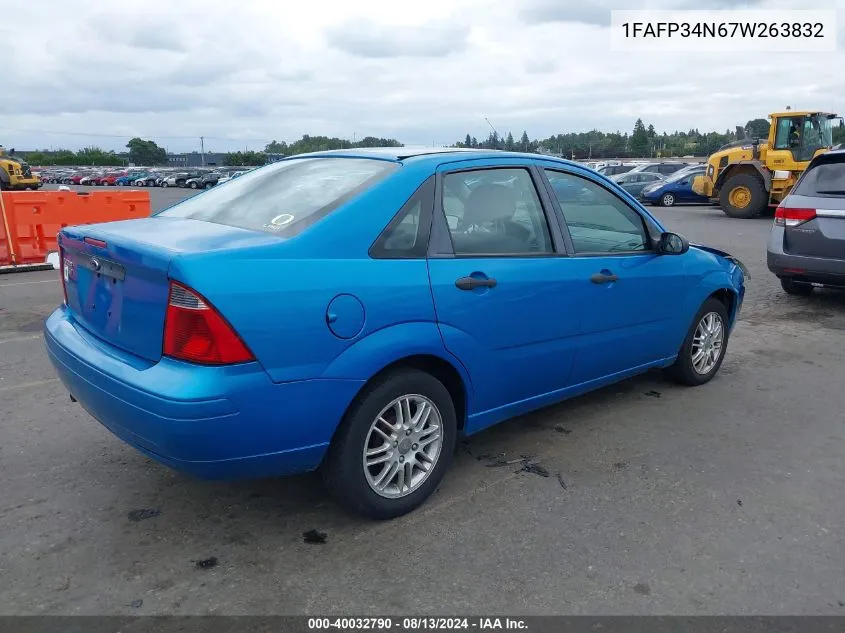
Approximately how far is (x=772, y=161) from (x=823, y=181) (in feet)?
46.8

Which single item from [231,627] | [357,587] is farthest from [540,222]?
[231,627]

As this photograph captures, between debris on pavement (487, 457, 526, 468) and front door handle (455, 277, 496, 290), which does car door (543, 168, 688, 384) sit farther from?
front door handle (455, 277, 496, 290)

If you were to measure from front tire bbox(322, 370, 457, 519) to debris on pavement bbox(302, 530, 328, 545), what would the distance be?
0.54ft

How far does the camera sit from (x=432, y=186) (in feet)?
11.0

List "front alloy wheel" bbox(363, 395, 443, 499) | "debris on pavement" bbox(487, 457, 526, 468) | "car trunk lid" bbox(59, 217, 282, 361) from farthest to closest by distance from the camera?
1. "debris on pavement" bbox(487, 457, 526, 468)
2. "front alloy wheel" bbox(363, 395, 443, 499)
3. "car trunk lid" bbox(59, 217, 282, 361)

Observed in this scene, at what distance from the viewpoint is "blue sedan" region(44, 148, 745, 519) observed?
2652 mm

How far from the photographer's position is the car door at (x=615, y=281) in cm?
395

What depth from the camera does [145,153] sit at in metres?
118

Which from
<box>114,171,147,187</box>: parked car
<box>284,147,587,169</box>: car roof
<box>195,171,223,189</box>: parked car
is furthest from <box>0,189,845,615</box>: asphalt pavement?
<box>114,171,147,187</box>: parked car

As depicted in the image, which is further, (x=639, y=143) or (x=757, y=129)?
(x=639, y=143)

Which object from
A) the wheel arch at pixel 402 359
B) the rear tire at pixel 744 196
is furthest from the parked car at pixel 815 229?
the rear tire at pixel 744 196

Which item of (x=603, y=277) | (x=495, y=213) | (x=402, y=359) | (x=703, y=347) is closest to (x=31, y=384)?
(x=402, y=359)

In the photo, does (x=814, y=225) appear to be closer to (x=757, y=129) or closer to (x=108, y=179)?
(x=757, y=129)

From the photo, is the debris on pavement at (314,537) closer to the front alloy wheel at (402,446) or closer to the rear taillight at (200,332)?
the front alloy wheel at (402,446)
